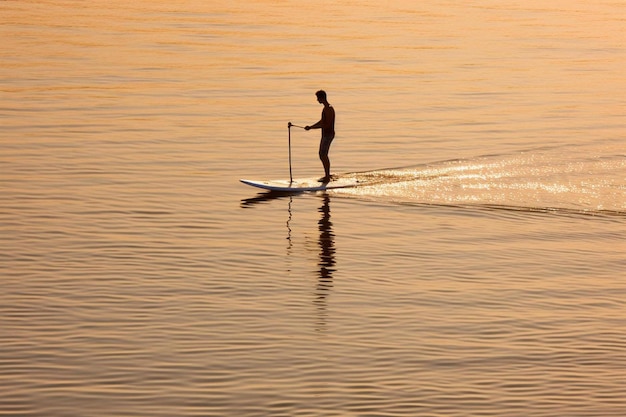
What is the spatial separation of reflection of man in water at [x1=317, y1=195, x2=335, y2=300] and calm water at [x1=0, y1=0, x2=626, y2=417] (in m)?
0.08

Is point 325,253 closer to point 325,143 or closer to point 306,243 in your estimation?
point 306,243

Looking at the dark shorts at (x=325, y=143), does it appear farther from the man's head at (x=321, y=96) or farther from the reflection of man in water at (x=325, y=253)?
the reflection of man in water at (x=325, y=253)

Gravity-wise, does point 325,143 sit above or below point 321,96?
below

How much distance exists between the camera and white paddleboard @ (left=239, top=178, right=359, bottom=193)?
36.2 metres

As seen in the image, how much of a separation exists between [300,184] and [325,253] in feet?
25.0

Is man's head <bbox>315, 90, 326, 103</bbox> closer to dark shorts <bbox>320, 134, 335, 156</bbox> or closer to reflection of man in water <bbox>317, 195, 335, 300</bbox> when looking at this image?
dark shorts <bbox>320, 134, 335, 156</bbox>

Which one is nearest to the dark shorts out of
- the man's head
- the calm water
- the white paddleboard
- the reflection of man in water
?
the white paddleboard

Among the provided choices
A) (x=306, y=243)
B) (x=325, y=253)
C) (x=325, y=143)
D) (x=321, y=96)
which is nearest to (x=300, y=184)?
(x=325, y=143)

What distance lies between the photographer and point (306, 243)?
30.4 metres

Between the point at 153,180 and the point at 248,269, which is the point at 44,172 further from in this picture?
the point at 248,269

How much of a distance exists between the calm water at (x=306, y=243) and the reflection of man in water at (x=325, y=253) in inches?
3.1

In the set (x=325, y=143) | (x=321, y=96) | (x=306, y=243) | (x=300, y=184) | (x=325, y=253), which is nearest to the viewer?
(x=325, y=253)

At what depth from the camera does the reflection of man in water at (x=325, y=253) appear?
26297 millimetres

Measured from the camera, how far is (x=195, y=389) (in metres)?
20.0
